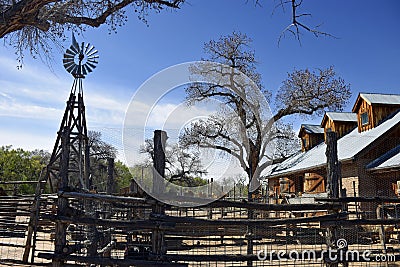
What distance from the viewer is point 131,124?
5.76 metres

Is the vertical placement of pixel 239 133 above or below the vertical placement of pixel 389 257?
above

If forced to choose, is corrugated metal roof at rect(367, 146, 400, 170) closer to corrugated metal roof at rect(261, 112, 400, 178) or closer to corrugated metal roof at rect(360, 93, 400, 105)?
corrugated metal roof at rect(261, 112, 400, 178)

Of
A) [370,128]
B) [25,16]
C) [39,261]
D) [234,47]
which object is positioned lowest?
[39,261]

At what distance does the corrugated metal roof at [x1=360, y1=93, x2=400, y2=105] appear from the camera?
55.7 ft

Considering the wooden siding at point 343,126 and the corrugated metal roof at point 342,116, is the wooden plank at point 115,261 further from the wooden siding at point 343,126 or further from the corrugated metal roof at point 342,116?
the corrugated metal roof at point 342,116

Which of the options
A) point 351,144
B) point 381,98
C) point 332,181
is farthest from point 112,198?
point 381,98

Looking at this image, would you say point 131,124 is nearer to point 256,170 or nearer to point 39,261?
point 39,261

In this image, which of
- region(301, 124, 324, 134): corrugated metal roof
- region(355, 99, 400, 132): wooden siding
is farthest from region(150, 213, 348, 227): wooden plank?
→ region(301, 124, 324, 134): corrugated metal roof

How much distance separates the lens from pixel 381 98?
17422 millimetres

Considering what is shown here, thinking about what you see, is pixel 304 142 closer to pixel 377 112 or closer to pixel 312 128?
pixel 312 128

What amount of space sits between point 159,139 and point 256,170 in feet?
60.4

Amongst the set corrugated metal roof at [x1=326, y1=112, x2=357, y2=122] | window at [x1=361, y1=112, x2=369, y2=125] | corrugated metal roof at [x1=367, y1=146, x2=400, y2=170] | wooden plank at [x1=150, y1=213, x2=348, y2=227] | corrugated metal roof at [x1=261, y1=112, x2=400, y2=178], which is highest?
corrugated metal roof at [x1=326, y1=112, x2=357, y2=122]

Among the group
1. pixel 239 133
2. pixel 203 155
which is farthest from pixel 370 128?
pixel 203 155

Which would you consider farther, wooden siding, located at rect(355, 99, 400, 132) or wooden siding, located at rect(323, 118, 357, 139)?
wooden siding, located at rect(323, 118, 357, 139)
